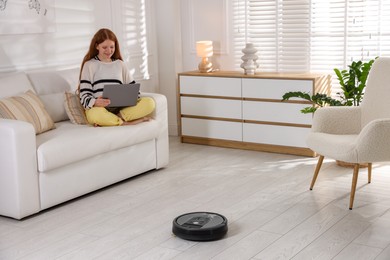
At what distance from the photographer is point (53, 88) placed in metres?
4.75

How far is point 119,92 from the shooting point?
15.0 feet

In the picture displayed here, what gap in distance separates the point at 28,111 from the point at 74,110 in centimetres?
52

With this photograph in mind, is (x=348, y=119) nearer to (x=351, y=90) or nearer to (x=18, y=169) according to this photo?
(x=351, y=90)

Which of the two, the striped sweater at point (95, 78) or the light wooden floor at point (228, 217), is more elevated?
the striped sweater at point (95, 78)

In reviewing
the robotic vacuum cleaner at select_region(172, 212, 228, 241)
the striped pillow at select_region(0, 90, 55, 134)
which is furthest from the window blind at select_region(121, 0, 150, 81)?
the robotic vacuum cleaner at select_region(172, 212, 228, 241)

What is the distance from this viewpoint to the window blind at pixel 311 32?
5391 millimetres

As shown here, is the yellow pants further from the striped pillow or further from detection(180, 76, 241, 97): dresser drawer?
detection(180, 76, 241, 97): dresser drawer

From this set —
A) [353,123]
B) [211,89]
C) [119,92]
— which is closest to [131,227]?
[119,92]

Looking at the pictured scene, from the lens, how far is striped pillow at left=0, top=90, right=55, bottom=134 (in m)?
4.10

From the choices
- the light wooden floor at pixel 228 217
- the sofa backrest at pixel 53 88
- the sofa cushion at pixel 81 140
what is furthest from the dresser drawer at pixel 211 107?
the sofa backrest at pixel 53 88

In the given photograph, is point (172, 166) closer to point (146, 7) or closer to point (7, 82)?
point (7, 82)

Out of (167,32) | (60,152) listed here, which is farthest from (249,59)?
(60,152)

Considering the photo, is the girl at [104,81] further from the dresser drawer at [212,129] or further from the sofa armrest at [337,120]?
the sofa armrest at [337,120]

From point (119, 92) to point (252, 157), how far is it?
1453mm
